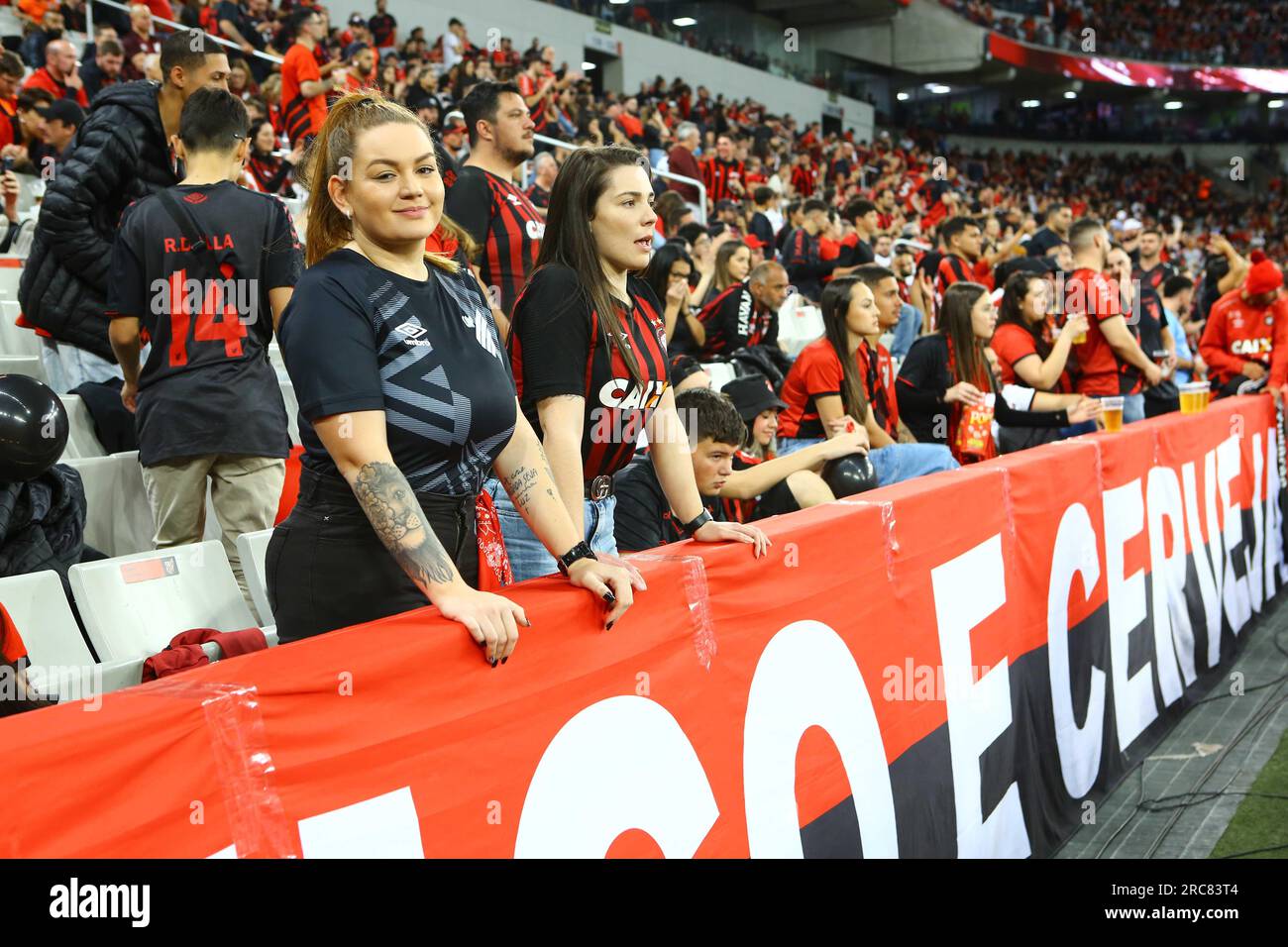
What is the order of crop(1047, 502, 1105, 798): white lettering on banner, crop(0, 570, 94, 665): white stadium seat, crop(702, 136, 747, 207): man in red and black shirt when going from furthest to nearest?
crop(702, 136, 747, 207): man in red and black shirt < crop(1047, 502, 1105, 798): white lettering on banner < crop(0, 570, 94, 665): white stadium seat

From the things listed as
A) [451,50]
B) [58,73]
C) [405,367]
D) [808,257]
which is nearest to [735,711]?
[405,367]

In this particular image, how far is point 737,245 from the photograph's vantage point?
8.40 metres

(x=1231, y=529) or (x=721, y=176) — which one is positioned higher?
(x=721, y=176)

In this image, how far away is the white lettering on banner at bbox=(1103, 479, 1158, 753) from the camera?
470 cm

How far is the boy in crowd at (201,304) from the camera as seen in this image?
377 centimetres

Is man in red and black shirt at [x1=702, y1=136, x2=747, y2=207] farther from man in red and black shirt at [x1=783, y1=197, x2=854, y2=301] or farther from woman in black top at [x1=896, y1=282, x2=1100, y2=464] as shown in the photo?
woman in black top at [x1=896, y1=282, x2=1100, y2=464]

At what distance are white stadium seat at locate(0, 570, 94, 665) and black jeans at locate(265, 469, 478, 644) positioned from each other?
148 cm

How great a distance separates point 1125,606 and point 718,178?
11.7 m

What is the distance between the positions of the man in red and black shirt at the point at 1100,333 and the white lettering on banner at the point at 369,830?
5.44m

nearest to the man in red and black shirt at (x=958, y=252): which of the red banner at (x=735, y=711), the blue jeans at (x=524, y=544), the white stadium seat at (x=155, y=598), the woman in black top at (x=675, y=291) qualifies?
the woman in black top at (x=675, y=291)

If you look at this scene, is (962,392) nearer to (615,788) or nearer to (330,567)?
(615,788)

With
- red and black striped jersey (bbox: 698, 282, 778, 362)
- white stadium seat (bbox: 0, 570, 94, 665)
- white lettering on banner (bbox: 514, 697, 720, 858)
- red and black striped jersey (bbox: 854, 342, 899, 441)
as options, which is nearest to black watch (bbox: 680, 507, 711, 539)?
white lettering on banner (bbox: 514, 697, 720, 858)

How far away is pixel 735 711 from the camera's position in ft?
8.66
